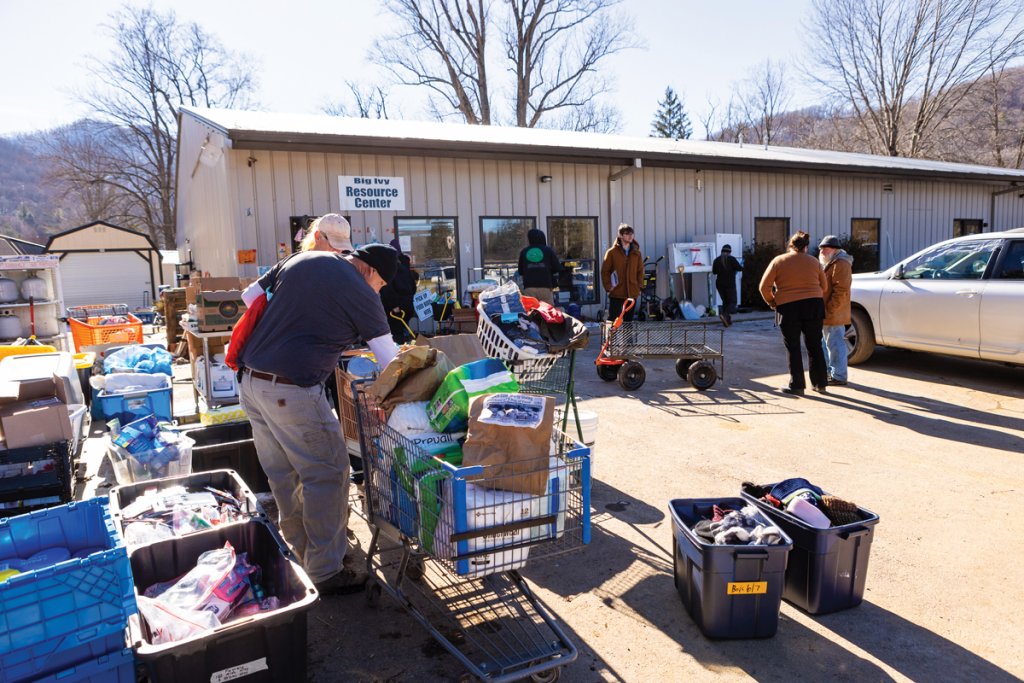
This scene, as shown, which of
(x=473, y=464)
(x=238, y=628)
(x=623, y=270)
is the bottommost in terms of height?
(x=238, y=628)

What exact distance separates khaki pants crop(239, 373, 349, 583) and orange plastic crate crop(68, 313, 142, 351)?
8468mm

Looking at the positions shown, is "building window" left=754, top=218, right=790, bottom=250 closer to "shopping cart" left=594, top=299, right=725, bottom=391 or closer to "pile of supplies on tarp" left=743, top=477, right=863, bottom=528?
"shopping cart" left=594, top=299, right=725, bottom=391

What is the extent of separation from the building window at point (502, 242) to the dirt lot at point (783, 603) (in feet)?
17.0

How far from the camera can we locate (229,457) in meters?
4.78

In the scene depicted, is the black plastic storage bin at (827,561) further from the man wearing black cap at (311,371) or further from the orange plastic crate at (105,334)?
the orange plastic crate at (105,334)

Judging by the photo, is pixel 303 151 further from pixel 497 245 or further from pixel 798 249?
pixel 798 249

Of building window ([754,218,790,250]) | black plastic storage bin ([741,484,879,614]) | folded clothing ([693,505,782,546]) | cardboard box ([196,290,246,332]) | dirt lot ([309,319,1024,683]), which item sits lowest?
dirt lot ([309,319,1024,683])

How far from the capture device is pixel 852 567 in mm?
3260

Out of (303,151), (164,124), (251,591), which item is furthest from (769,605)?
(164,124)

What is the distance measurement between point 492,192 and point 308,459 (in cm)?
959

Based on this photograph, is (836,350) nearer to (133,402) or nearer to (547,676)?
(547,676)

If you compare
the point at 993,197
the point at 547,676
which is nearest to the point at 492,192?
the point at 547,676

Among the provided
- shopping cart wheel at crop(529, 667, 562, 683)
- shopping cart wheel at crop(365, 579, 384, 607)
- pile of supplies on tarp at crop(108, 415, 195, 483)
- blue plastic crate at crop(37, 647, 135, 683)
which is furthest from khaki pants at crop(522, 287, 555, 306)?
blue plastic crate at crop(37, 647, 135, 683)

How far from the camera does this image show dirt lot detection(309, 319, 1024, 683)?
9.61 ft
